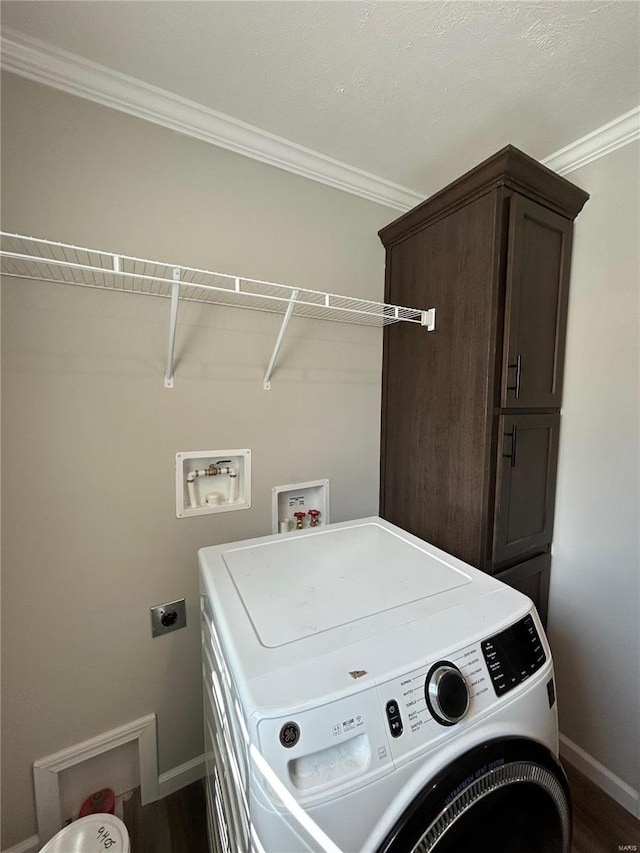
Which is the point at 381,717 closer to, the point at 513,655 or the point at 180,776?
the point at 513,655

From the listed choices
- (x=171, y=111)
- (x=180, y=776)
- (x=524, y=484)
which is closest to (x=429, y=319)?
(x=524, y=484)

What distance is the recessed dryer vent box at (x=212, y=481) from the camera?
51.6 inches

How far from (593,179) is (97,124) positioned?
1.80 m

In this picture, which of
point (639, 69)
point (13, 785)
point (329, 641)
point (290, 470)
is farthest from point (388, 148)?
point (13, 785)

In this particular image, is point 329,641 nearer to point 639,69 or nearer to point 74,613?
point 74,613

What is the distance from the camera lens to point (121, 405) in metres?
1.19

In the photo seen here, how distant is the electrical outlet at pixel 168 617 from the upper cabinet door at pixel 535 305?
144 centimetres

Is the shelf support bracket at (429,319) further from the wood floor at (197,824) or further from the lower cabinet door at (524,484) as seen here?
the wood floor at (197,824)

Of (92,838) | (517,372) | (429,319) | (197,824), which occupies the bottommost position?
(197,824)

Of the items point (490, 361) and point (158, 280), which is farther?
point (490, 361)

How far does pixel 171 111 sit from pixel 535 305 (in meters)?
1.47

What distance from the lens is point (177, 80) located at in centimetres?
110

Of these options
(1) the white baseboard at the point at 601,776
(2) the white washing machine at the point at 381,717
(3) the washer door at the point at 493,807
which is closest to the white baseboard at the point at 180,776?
(2) the white washing machine at the point at 381,717

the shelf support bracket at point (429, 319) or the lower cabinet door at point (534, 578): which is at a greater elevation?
the shelf support bracket at point (429, 319)
